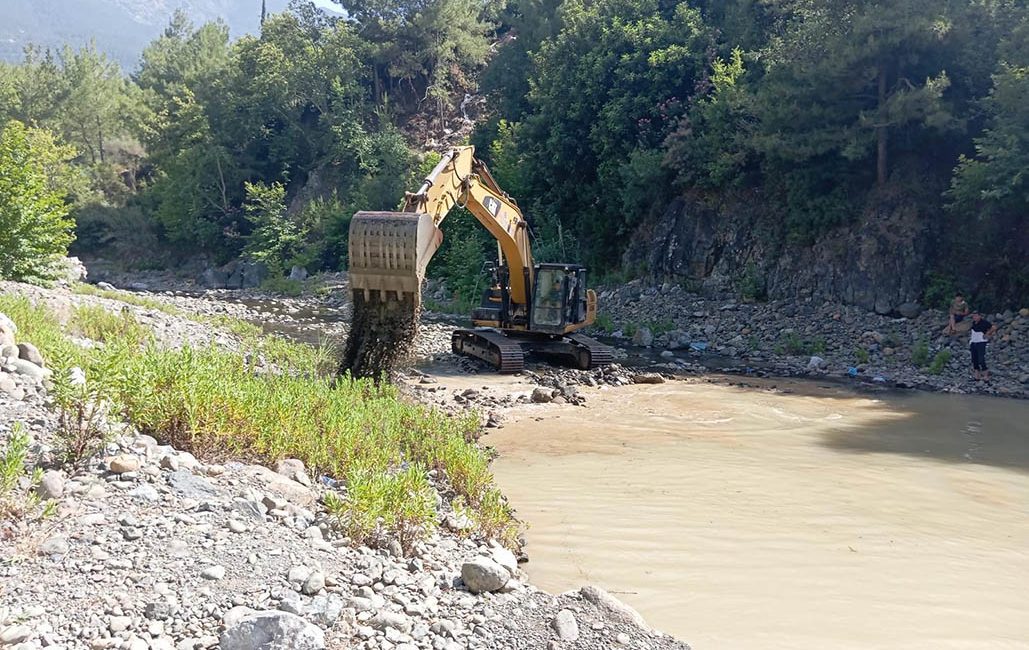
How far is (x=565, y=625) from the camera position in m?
4.54

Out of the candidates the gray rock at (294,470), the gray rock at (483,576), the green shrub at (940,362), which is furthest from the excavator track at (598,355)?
the gray rock at (483,576)

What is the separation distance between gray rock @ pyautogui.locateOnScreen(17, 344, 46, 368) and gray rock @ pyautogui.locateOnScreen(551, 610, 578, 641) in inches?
200

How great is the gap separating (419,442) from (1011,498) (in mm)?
5470

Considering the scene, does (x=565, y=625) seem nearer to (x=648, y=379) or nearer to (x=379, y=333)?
(x=379, y=333)

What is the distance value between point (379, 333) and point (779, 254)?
1492cm

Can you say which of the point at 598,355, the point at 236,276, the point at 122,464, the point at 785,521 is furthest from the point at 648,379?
the point at 236,276

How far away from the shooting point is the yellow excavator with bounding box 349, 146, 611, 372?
36.9 feet

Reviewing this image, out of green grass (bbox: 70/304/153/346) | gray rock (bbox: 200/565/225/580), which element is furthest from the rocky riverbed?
gray rock (bbox: 200/565/225/580)

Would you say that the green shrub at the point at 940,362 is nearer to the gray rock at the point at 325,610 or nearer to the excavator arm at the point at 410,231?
the excavator arm at the point at 410,231

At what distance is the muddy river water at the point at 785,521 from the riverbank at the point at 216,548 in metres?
0.80

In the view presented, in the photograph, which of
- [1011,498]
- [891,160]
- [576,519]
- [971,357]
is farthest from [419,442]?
[891,160]

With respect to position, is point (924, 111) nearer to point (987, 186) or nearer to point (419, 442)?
point (987, 186)

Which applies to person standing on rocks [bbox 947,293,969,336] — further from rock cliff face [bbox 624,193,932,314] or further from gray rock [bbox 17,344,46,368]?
gray rock [bbox 17,344,46,368]

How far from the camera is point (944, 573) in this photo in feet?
19.5
